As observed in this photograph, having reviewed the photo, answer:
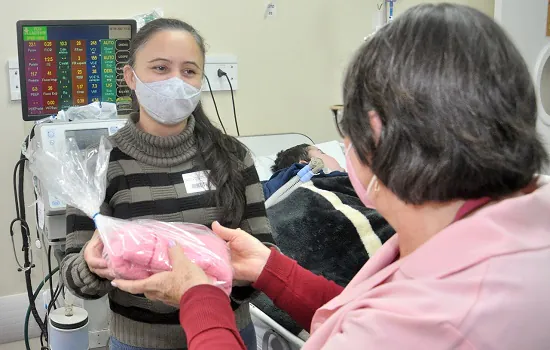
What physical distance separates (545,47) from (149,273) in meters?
3.26

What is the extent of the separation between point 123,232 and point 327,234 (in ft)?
3.02

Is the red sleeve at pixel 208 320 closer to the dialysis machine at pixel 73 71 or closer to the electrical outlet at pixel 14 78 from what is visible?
the dialysis machine at pixel 73 71

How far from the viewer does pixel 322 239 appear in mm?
1981

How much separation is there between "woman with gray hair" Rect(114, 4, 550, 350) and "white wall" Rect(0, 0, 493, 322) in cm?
215

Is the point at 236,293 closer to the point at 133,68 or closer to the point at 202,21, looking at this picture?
the point at 133,68

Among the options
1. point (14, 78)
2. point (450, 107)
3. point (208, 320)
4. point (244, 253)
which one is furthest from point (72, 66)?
point (450, 107)

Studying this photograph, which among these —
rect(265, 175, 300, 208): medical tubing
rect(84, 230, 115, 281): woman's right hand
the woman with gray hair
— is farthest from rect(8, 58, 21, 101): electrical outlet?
the woman with gray hair

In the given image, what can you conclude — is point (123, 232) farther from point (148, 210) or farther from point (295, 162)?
point (295, 162)

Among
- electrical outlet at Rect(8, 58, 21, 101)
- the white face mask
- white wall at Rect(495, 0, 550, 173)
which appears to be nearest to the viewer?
the white face mask

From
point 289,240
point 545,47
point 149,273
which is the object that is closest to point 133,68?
point 149,273

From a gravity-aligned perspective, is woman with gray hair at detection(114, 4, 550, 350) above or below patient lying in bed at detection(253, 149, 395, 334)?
above

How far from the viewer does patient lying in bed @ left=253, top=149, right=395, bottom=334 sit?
1904 millimetres

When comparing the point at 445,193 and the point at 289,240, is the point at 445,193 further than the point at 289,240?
No

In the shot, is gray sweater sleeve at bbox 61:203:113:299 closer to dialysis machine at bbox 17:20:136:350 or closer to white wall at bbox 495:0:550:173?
dialysis machine at bbox 17:20:136:350
